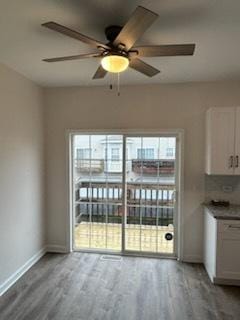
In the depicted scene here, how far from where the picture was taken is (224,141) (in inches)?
140

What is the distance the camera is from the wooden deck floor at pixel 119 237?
4.26 metres

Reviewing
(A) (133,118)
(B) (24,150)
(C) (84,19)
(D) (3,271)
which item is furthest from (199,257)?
(C) (84,19)

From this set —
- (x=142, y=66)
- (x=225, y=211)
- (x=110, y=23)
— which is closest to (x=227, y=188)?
(x=225, y=211)

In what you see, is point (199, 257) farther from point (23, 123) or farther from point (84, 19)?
point (84, 19)

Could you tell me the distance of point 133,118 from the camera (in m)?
4.13

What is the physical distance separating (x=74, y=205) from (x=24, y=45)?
2.64m

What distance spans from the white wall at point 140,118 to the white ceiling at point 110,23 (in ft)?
1.53

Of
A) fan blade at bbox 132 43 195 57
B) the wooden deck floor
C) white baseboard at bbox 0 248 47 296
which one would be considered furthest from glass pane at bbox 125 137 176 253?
fan blade at bbox 132 43 195 57

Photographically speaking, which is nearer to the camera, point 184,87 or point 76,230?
point 184,87

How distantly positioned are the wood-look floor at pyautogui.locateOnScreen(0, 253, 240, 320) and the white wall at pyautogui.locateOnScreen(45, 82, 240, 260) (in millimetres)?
625

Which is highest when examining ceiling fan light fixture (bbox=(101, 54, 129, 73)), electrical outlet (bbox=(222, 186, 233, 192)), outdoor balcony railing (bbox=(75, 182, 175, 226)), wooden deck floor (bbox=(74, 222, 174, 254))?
ceiling fan light fixture (bbox=(101, 54, 129, 73))

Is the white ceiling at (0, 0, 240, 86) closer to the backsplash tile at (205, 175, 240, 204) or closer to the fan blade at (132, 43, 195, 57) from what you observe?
the fan blade at (132, 43, 195, 57)

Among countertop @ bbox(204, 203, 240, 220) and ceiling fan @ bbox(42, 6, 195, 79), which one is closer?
ceiling fan @ bbox(42, 6, 195, 79)

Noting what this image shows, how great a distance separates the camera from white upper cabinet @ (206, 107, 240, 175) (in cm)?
353
